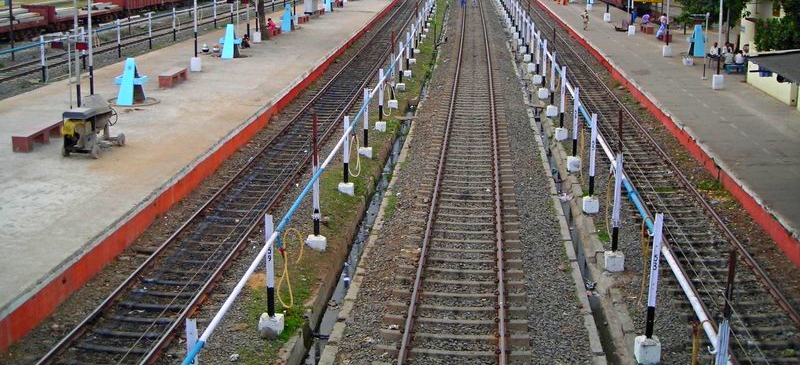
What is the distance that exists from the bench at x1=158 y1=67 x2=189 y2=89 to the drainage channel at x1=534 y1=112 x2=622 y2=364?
10.9 meters

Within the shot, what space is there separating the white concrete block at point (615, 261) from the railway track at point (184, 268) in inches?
213

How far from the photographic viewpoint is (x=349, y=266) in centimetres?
1577

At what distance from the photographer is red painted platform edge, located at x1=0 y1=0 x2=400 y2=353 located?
11.2 meters

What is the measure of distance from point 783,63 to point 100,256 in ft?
38.2

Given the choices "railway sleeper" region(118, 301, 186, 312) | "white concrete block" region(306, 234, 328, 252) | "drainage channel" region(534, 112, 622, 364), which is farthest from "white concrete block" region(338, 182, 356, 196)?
"railway sleeper" region(118, 301, 186, 312)

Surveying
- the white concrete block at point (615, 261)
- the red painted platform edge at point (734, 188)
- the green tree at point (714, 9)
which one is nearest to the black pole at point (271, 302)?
the white concrete block at point (615, 261)

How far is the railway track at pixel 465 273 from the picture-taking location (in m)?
11.6

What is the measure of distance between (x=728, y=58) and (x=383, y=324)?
76.6ft

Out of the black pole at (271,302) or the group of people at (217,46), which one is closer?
the black pole at (271,302)

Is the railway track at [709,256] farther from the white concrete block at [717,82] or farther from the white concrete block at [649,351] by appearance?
the white concrete block at [717,82]

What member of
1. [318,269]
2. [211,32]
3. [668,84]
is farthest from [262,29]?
[318,269]

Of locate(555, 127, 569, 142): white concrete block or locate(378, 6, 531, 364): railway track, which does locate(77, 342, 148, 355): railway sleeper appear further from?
locate(555, 127, 569, 142): white concrete block

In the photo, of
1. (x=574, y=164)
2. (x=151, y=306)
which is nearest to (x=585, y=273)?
(x=574, y=164)

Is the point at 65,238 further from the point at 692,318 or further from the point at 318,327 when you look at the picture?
the point at 692,318
